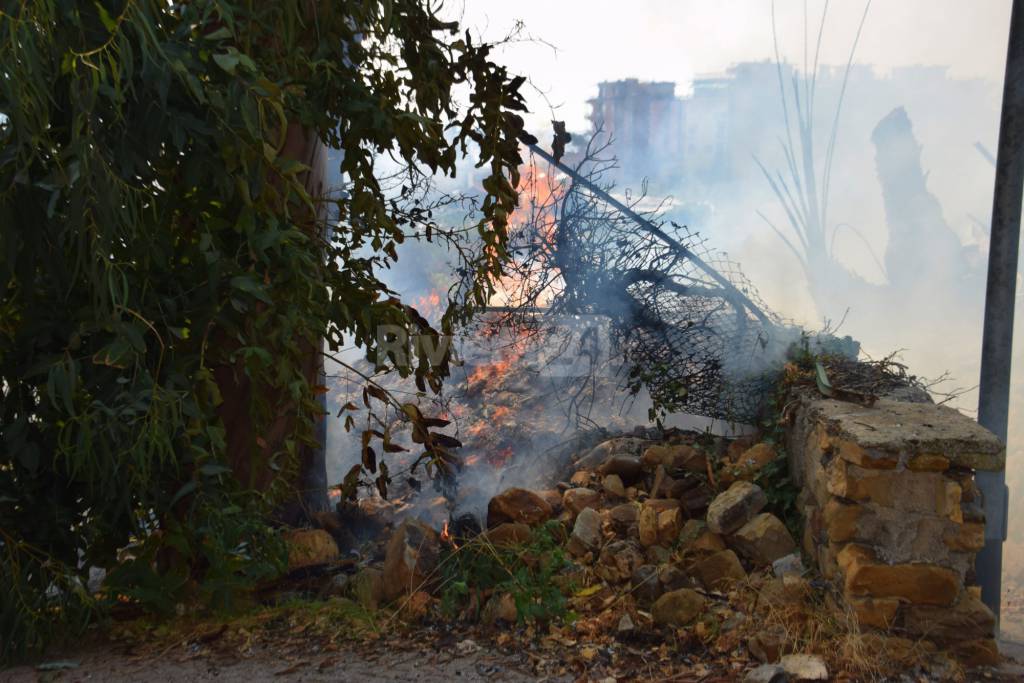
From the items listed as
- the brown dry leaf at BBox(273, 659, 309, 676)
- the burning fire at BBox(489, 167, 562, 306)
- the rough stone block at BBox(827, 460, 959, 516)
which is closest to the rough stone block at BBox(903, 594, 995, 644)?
the rough stone block at BBox(827, 460, 959, 516)

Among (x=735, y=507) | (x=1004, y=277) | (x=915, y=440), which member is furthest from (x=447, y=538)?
(x=1004, y=277)

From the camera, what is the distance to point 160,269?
336cm

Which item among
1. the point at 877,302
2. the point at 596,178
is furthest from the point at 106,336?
the point at 877,302

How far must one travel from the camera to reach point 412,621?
3.87 m

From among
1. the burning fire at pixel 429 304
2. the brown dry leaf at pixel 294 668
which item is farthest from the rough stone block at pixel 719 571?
the burning fire at pixel 429 304

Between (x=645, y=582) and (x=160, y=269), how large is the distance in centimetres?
246

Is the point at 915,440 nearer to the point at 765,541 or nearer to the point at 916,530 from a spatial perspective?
the point at 916,530

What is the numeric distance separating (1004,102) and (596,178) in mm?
2452

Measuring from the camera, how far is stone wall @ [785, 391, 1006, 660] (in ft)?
11.5

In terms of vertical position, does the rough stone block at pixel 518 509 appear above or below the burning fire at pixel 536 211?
below

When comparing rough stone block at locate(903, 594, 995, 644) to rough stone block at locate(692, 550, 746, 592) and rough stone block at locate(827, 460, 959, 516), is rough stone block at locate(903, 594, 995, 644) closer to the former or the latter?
rough stone block at locate(827, 460, 959, 516)

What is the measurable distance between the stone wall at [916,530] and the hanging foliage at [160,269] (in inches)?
70.8

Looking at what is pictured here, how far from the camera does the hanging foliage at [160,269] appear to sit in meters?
2.88

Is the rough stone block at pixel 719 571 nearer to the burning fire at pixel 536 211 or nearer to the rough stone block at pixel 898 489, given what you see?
the rough stone block at pixel 898 489
